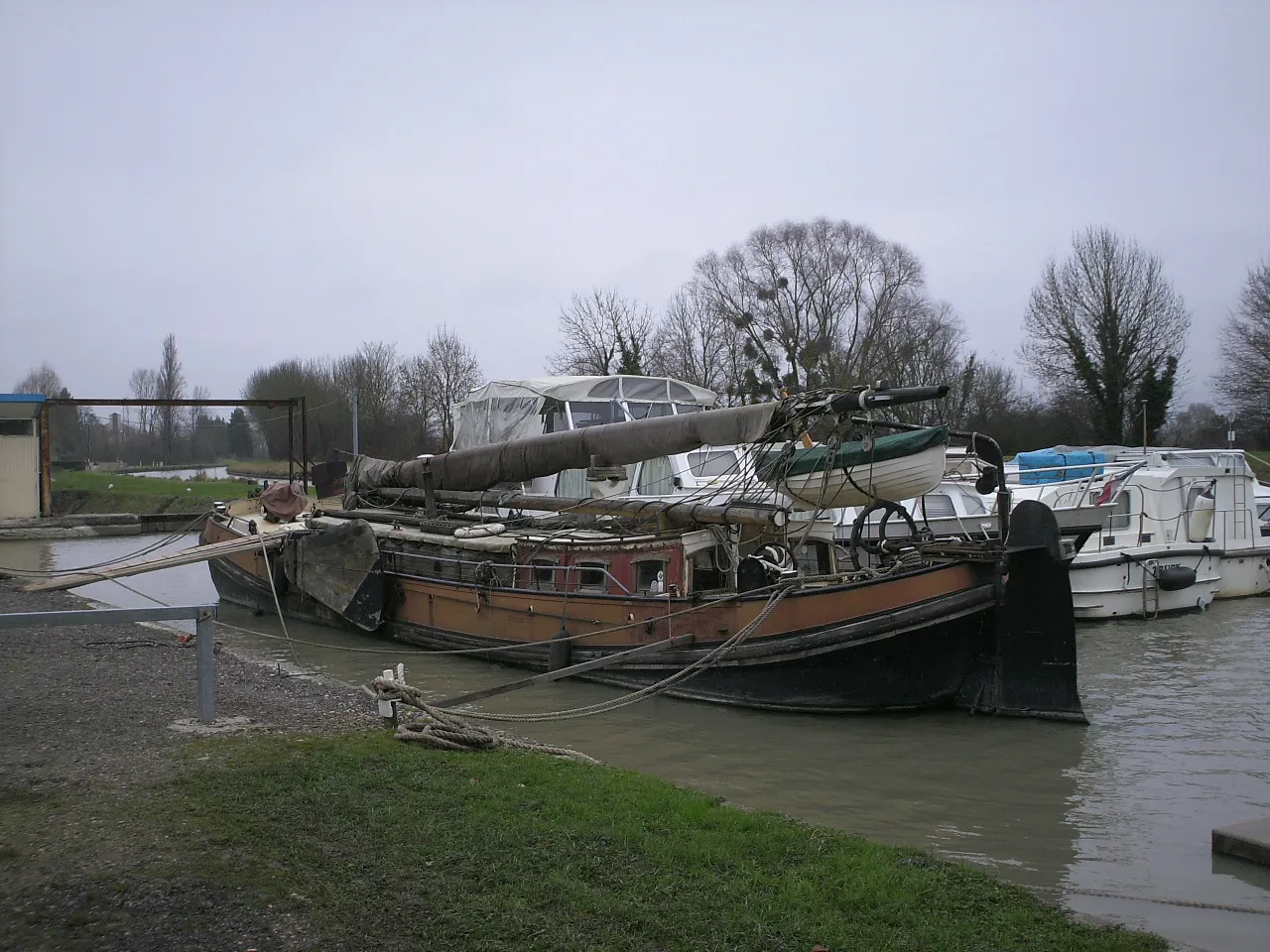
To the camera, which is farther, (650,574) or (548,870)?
(650,574)

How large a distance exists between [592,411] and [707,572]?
5404 mm

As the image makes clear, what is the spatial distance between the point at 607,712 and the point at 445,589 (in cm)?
422

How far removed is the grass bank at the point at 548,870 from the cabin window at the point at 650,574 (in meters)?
5.73

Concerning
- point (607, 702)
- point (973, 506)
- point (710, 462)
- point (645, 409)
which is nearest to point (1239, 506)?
point (973, 506)

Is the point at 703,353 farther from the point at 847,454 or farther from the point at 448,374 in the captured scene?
the point at 847,454

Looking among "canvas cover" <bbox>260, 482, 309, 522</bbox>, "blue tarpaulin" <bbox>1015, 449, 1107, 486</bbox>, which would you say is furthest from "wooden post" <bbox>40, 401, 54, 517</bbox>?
"blue tarpaulin" <bbox>1015, 449, 1107, 486</bbox>

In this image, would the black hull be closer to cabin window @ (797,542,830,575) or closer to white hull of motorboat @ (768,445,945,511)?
white hull of motorboat @ (768,445,945,511)

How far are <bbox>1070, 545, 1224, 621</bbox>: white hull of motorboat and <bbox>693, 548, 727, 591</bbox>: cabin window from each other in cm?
917

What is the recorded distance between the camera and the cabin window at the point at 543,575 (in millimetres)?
13431

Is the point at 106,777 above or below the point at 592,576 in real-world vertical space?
below

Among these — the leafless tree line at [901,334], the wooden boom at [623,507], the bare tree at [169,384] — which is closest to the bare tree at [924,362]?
the leafless tree line at [901,334]

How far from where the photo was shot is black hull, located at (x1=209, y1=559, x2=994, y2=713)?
10383 mm

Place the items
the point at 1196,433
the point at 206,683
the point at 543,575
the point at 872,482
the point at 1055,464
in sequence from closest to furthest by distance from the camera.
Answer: the point at 206,683 → the point at 872,482 → the point at 543,575 → the point at 1055,464 → the point at 1196,433

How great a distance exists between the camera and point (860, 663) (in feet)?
35.3
